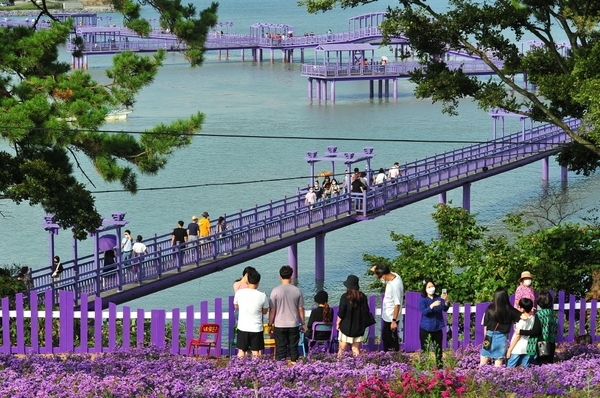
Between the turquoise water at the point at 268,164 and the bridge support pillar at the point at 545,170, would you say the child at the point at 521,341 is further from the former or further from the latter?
the bridge support pillar at the point at 545,170

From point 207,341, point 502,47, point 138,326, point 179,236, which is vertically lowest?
point 179,236

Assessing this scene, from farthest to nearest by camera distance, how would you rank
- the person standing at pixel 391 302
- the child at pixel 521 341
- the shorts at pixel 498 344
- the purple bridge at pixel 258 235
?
the purple bridge at pixel 258 235 → the person standing at pixel 391 302 → the shorts at pixel 498 344 → the child at pixel 521 341

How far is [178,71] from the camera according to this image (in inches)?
3991

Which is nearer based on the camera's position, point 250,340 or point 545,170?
point 250,340

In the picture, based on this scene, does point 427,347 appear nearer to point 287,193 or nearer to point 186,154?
point 287,193

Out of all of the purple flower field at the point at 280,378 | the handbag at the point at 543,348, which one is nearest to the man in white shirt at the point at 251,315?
Result: the purple flower field at the point at 280,378

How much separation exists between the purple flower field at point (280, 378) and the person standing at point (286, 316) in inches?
A: 15.2

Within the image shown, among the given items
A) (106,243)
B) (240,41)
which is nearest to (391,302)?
(106,243)

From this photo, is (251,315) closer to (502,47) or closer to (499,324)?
(499,324)

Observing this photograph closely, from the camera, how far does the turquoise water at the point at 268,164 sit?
38.4 meters

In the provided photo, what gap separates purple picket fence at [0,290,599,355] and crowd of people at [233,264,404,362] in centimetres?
67

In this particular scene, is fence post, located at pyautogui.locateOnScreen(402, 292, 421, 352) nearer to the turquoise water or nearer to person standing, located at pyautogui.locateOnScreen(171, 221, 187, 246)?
person standing, located at pyautogui.locateOnScreen(171, 221, 187, 246)

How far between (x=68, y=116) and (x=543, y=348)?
9558mm

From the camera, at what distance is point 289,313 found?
14.0m
